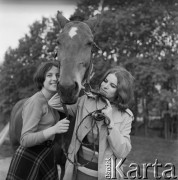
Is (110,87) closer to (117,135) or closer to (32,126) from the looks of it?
(117,135)

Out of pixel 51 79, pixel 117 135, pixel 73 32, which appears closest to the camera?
pixel 117 135

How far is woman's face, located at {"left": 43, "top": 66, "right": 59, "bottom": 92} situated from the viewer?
2.00 metres

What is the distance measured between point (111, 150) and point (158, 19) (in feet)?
35.7

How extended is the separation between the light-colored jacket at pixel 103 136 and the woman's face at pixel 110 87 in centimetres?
12

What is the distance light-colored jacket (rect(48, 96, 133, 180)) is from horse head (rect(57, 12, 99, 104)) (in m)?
0.16

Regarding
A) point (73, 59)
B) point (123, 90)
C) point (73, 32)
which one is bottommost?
point (123, 90)

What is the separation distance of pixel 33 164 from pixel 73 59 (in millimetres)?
854

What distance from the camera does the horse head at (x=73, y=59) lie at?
5.16 feet

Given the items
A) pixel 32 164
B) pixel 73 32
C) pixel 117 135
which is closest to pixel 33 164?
pixel 32 164

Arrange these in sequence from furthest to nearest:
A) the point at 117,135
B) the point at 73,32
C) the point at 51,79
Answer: the point at 51,79 → the point at 73,32 → the point at 117,135

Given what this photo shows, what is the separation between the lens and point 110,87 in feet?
5.96

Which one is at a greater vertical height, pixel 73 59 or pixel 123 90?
pixel 73 59

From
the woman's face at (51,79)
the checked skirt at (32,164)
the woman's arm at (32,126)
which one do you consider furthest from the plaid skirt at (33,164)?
the woman's face at (51,79)

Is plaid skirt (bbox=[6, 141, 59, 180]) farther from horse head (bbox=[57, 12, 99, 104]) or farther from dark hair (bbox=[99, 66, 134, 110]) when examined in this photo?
dark hair (bbox=[99, 66, 134, 110])
